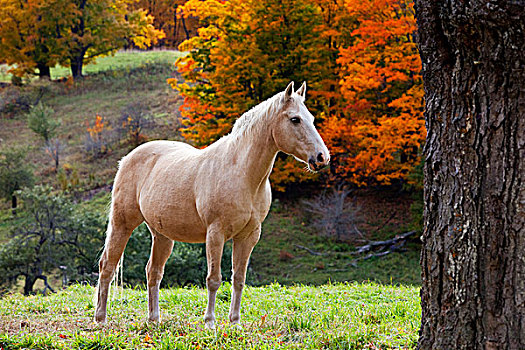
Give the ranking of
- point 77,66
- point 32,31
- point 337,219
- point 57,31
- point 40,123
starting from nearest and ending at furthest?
point 337,219
point 40,123
point 32,31
point 57,31
point 77,66

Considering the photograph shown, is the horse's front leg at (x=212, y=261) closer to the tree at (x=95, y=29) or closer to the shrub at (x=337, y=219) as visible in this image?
the shrub at (x=337, y=219)

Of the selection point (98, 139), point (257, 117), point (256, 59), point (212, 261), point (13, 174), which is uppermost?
point (256, 59)

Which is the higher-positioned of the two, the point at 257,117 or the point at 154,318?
the point at 257,117

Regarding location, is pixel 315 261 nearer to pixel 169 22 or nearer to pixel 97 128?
pixel 97 128

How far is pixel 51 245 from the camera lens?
11.0 meters

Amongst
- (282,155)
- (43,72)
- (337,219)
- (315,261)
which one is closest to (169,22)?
(43,72)

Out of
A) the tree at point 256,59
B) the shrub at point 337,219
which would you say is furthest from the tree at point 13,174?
the shrub at point 337,219

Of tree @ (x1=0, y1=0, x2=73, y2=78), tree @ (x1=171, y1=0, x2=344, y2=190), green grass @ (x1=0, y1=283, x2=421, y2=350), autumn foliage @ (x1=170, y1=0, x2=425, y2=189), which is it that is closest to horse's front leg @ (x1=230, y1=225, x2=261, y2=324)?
green grass @ (x1=0, y1=283, x2=421, y2=350)

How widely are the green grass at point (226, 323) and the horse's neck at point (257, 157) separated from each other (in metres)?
1.28

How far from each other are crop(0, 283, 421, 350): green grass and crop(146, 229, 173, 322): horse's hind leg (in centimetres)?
15

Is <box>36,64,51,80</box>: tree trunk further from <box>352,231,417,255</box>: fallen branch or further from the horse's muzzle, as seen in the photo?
the horse's muzzle

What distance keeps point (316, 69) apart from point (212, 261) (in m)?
11.4

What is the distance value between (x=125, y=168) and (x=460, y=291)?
3544 mm

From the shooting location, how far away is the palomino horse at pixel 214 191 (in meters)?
4.30
